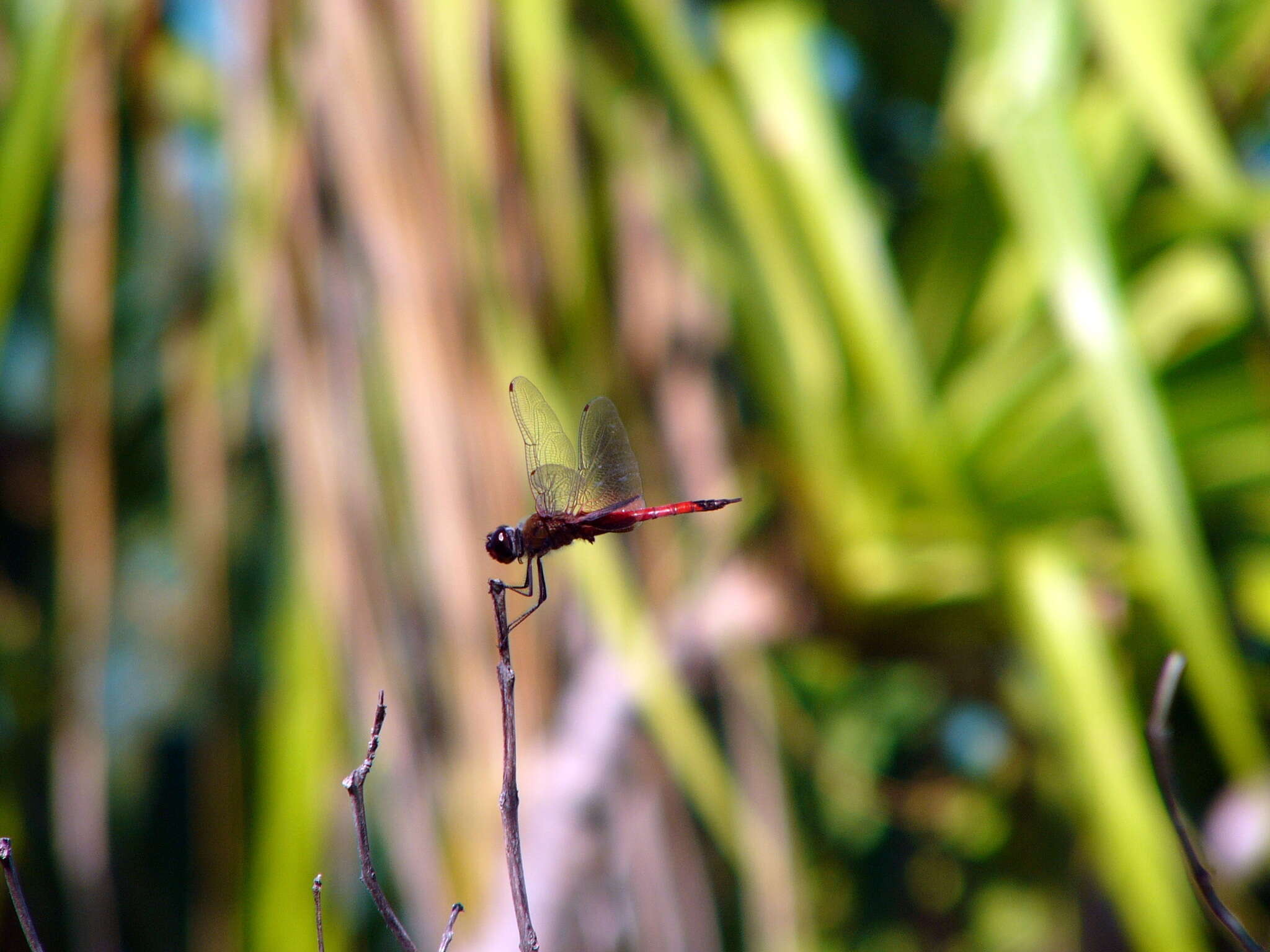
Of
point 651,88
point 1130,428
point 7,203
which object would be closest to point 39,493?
point 7,203

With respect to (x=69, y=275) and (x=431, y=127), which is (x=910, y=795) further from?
(x=69, y=275)

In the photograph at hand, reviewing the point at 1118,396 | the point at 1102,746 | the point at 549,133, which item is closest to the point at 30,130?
the point at 549,133

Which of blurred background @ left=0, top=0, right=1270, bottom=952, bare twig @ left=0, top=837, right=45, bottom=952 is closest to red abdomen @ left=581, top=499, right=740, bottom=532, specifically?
blurred background @ left=0, top=0, right=1270, bottom=952

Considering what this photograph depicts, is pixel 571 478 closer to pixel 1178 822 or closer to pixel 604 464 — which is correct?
pixel 604 464

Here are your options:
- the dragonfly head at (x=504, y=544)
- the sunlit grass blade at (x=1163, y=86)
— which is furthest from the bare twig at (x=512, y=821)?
the sunlit grass blade at (x=1163, y=86)

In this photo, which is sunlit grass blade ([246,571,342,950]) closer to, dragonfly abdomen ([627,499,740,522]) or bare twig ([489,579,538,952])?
dragonfly abdomen ([627,499,740,522])

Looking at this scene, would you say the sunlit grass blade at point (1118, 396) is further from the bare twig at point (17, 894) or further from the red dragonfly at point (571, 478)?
the bare twig at point (17, 894)
